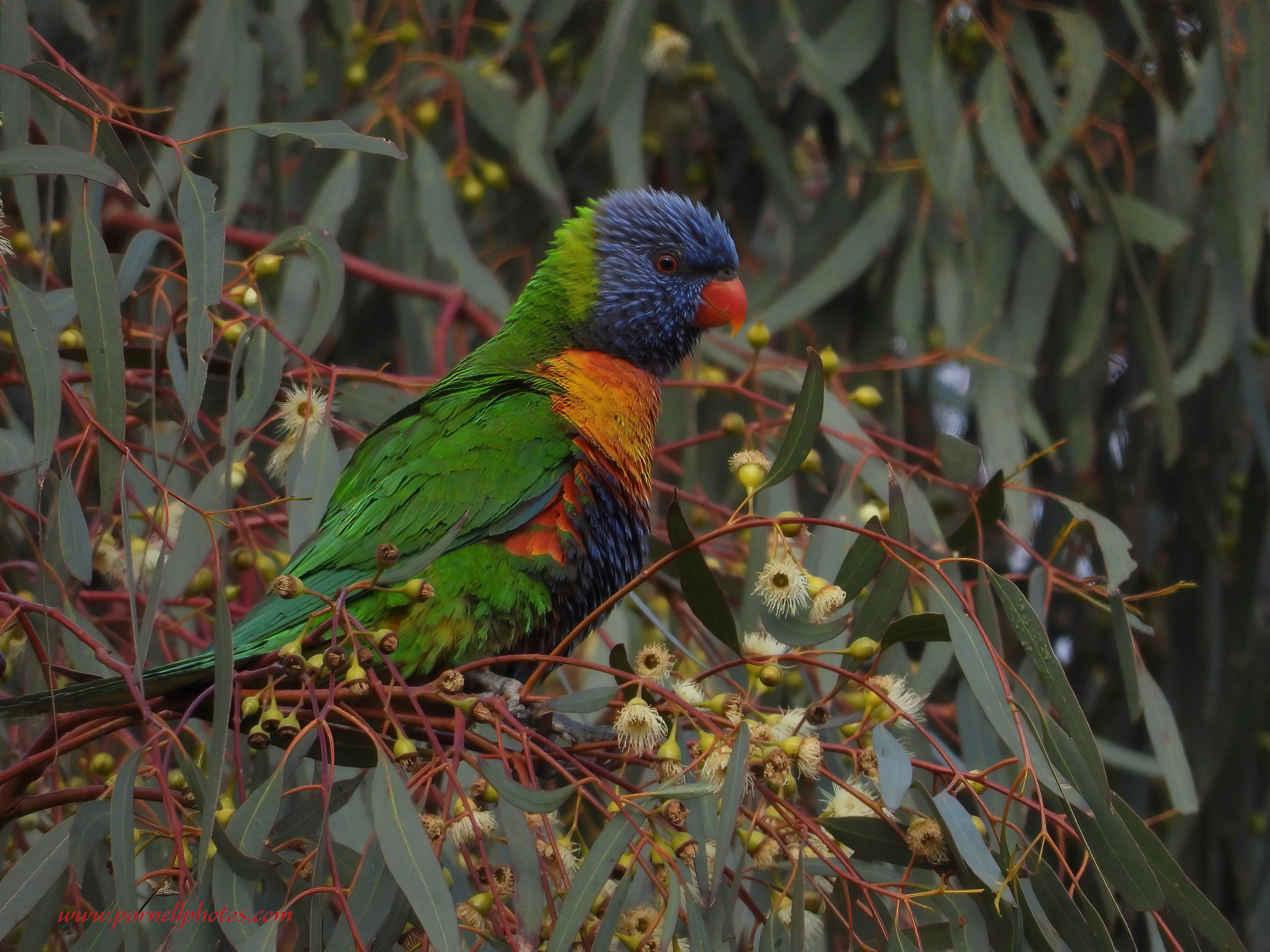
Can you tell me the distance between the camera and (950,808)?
1.22 m

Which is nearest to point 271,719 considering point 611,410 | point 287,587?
point 287,587

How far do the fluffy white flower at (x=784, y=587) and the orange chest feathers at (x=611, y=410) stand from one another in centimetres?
56

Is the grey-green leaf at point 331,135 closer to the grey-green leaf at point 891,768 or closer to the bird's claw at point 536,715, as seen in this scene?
the bird's claw at point 536,715

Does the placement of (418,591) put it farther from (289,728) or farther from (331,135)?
(331,135)

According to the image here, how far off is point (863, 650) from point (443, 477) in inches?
32.1

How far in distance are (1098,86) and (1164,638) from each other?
1.41m

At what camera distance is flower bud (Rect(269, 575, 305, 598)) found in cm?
123

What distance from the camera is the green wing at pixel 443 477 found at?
1.81 meters

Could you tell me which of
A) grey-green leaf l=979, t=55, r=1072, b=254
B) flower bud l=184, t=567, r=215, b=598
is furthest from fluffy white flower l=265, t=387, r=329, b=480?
grey-green leaf l=979, t=55, r=1072, b=254

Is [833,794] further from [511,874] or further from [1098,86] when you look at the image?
[1098,86]

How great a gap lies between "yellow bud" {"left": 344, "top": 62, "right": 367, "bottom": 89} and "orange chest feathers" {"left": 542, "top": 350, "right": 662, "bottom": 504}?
1053 mm

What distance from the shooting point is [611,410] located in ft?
6.82

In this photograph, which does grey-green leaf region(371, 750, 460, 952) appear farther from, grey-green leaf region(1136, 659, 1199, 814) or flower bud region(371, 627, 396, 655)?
grey-green leaf region(1136, 659, 1199, 814)

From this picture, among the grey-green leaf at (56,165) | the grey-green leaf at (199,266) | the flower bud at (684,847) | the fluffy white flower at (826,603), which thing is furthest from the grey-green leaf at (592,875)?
the grey-green leaf at (56,165)
